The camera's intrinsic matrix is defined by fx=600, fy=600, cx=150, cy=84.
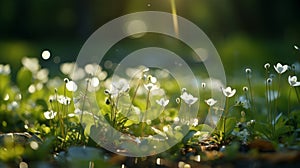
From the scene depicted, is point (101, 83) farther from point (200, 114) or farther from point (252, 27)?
point (252, 27)

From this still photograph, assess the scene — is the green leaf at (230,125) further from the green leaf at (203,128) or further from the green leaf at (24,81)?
the green leaf at (24,81)

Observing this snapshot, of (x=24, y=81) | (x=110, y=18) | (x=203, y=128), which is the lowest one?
(x=203, y=128)

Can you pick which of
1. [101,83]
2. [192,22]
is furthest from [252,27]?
[101,83]

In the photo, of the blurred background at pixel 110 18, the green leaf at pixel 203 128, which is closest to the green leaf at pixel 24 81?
the green leaf at pixel 203 128

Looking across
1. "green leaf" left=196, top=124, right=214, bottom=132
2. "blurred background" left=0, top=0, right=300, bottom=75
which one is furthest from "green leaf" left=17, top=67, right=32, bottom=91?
"blurred background" left=0, top=0, right=300, bottom=75

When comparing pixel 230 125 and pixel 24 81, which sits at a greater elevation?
pixel 24 81

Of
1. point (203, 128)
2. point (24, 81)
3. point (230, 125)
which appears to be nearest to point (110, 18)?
point (24, 81)

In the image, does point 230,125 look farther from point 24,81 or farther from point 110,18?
point 110,18

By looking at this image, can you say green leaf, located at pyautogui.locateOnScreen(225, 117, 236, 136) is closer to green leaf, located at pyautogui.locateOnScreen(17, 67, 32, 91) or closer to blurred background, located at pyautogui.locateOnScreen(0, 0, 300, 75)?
green leaf, located at pyautogui.locateOnScreen(17, 67, 32, 91)

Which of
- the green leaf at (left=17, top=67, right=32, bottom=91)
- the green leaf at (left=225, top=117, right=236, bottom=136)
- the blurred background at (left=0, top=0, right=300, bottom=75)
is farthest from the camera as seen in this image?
the blurred background at (left=0, top=0, right=300, bottom=75)

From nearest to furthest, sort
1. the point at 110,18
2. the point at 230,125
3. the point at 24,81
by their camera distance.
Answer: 1. the point at 230,125
2. the point at 24,81
3. the point at 110,18

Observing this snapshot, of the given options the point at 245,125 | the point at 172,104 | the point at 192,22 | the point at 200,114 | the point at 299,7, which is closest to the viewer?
the point at 245,125
